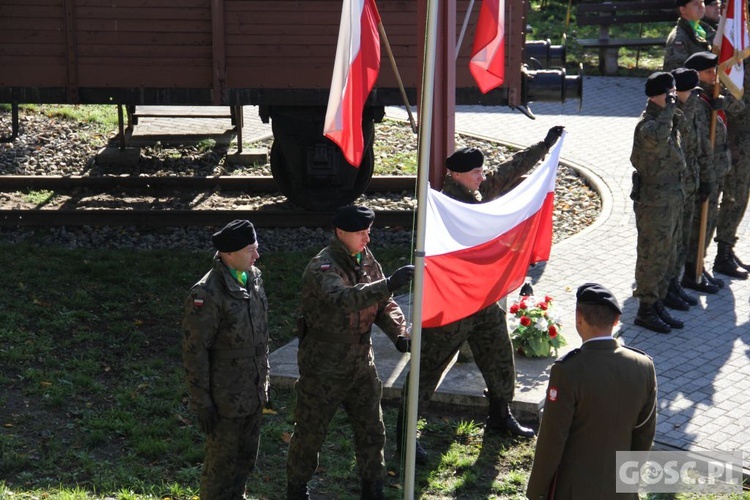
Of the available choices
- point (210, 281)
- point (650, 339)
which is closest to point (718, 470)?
point (650, 339)

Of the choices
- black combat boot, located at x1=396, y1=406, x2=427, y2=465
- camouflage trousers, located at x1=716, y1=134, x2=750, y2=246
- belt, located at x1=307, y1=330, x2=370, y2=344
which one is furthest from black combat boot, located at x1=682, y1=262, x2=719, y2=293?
belt, located at x1=307, y1=330, x2=370, y2=344

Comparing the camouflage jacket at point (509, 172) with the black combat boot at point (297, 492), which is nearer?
the black combat boot at point (297, 492)

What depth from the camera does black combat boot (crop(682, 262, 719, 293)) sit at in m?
10.3

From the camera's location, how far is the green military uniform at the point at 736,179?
1077 centimetres

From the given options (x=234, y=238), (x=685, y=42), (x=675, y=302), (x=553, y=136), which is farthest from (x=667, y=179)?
(x=234, y=238)

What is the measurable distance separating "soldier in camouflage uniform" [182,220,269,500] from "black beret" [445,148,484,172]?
173 cm

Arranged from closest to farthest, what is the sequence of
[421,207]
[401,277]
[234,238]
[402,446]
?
[421,207], [401,277], [234,238], [402,446]

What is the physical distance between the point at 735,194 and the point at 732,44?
1719mm

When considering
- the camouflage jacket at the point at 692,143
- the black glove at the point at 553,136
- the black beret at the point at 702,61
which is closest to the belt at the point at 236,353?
the black glove at the point at 553,136

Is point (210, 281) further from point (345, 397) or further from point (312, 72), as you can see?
point (312, 72)

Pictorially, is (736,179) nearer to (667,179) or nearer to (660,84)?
(667,179)

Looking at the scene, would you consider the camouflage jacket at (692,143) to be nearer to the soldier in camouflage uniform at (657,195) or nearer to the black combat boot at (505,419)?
the soldier in camouflage uniform at (657,195)

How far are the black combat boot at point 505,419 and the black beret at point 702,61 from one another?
4.25m

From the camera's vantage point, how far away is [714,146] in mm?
10039
